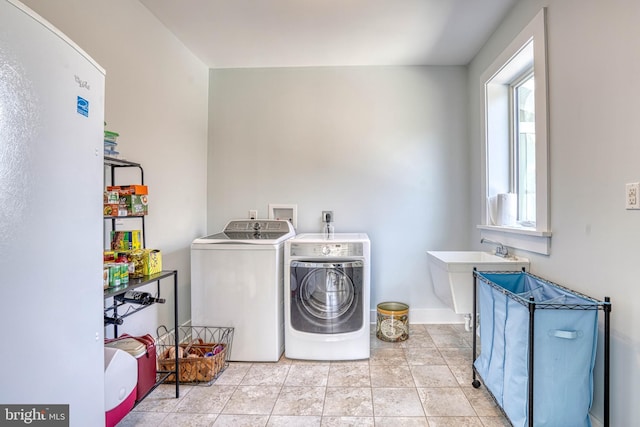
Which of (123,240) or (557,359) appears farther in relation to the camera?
(123,240)

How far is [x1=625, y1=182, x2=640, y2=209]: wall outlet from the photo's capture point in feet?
4.13

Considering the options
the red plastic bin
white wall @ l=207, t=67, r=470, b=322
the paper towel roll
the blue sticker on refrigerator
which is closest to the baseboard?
white wall @ l=207, t=67, r=470, b=322

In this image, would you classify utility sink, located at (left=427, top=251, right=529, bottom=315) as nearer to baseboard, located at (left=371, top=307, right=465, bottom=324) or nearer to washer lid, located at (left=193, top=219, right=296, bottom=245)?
baseboard, located at (left=371, top=307, right=465, bottom=324)

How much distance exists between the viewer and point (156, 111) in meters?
2.36

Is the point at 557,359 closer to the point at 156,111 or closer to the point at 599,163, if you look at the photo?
the point at 599,163

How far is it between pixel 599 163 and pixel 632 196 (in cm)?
25

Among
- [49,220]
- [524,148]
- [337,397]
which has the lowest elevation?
[337,397]

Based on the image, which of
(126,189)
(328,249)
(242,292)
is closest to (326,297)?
(328,249)

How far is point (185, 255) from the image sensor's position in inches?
109

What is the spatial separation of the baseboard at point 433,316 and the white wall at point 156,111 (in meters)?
2.07

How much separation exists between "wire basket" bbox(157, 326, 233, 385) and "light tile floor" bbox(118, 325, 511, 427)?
0.21ft

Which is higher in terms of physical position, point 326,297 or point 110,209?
point 110,209

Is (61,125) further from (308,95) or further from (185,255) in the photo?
(308,95)

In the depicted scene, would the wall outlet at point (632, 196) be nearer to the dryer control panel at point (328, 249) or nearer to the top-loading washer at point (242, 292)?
the dryer control panel at point (328, 249)
